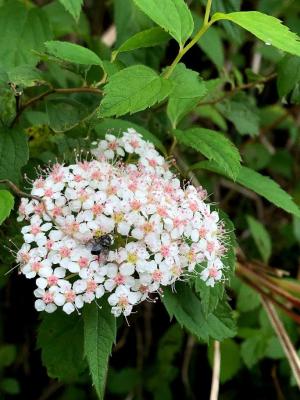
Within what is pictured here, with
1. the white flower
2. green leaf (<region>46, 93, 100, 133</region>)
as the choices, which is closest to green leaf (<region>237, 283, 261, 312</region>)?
green leaf (<region>46, 93, 100, 133</region>)

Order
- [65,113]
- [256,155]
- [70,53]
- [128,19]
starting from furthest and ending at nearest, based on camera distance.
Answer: [256,155]
[128,19]
[65,113]
[70,53]

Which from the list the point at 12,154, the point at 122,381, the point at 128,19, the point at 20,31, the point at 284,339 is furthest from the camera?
the point at 122,381

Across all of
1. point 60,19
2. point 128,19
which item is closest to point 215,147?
point 128,19

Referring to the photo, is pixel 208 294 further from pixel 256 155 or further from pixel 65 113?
pixel 256 155

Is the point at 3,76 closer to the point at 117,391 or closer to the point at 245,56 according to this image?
the point at 117,391

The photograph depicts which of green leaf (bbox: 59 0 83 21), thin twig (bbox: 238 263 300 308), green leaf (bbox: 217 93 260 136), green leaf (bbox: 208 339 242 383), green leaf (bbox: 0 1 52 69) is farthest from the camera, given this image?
green leaf (bbox: 208 339 242 383)

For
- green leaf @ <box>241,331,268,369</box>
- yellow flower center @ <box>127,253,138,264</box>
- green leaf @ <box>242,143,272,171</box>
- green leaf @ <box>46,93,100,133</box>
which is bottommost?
green leaf @ <box>241,331,268,369</box>

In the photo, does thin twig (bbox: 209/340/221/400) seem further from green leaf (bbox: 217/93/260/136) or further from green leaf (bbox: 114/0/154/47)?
green leaf (bbox: 114/0/154/47)
